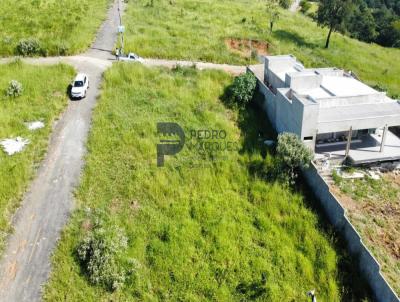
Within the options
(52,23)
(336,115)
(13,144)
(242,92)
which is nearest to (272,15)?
(242,92)

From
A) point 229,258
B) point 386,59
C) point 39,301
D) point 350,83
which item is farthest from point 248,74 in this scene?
point 386,59

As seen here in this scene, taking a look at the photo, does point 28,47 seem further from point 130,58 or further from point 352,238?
point 352,238

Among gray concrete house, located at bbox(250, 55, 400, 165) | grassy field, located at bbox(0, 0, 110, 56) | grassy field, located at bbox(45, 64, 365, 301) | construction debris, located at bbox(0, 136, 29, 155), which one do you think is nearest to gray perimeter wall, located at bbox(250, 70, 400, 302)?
grassy field, located at bbox(45, 64, 365, 301)

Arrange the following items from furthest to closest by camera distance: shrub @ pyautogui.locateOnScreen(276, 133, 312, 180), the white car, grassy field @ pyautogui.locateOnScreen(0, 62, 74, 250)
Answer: the white car < shrub @ pyautogui.locateOnScreen(276, 133, 312, 180) < grassy field @ pyautogui.locateOnScreen(0, 62, 74, 250)

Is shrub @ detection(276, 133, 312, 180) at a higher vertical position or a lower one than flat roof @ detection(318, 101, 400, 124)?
lower

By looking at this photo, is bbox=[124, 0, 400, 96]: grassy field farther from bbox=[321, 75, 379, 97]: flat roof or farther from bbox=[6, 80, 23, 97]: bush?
bbox=[6, 80, 23, 97]: bush
